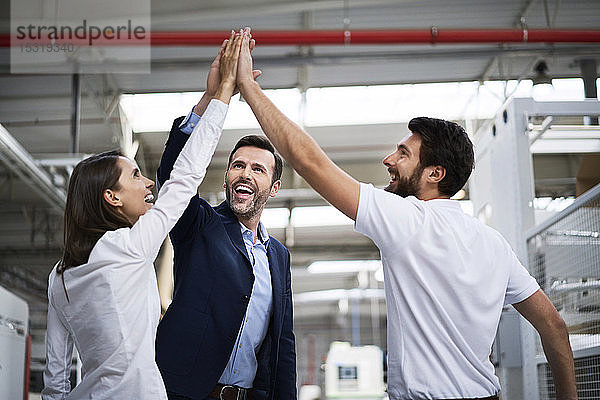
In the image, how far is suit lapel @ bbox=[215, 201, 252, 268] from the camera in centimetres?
240

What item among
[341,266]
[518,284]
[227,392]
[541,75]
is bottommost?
[227,392]

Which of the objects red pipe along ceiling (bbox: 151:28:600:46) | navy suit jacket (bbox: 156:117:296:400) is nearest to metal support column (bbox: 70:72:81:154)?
red pipe along ceiling (bbox: 151:28:600:46)

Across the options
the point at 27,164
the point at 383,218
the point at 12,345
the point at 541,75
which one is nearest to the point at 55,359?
the point at 383,218

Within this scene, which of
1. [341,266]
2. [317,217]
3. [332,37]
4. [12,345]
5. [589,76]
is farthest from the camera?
[341,266]

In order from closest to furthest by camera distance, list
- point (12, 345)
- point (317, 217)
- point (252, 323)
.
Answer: point (252, 323) < point (12, 345) < point (317, 217)

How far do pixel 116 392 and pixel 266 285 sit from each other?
2.55 feet

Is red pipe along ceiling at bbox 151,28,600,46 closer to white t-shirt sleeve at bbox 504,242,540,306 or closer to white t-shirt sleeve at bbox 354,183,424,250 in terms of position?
white t-shirt sleeve at bbox 504,242,540,306

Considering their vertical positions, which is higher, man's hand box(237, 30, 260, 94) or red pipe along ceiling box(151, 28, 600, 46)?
red pipe along ceiling box(151, 28, 600, 46)

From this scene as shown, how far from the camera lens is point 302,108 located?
8094mm

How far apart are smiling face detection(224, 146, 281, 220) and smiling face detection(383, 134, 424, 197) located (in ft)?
1.94

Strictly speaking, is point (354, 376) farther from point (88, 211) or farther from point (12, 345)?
point (88, 211)

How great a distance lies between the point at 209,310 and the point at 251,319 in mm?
171

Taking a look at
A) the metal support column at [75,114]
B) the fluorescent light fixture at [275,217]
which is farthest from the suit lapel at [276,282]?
the fluorescent light fixture at [275,217]

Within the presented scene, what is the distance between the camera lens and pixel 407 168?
6.91 ft
